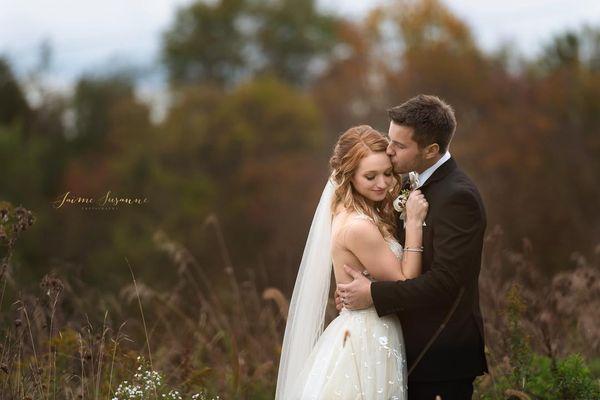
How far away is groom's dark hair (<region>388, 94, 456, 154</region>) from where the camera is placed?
544 cm

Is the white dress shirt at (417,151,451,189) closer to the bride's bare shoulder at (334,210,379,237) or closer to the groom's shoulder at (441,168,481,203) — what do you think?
the groom's shoulder at (441,168,481,203)

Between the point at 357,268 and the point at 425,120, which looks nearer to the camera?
the point at 425,120

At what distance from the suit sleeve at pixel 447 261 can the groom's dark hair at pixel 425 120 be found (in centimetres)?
40

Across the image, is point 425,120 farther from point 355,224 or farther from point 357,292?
point 357,292

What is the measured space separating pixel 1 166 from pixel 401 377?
33291 millimetres

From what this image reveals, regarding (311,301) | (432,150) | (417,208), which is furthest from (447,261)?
(311,301)

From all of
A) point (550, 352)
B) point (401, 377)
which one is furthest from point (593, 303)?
point (401, 377)

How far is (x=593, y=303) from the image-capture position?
781 centimetres

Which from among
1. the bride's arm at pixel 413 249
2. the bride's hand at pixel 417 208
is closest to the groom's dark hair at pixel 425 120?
the bride's hand at pixel 417 208

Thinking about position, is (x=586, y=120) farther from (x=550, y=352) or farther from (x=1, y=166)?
(x=550, y=352)

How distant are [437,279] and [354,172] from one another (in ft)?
2.81

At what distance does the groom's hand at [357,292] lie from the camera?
5406mm

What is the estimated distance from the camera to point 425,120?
543 centimetres

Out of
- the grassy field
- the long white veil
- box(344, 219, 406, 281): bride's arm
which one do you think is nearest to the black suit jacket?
Answer: box(344, 219, 406, 281): bride's arm
